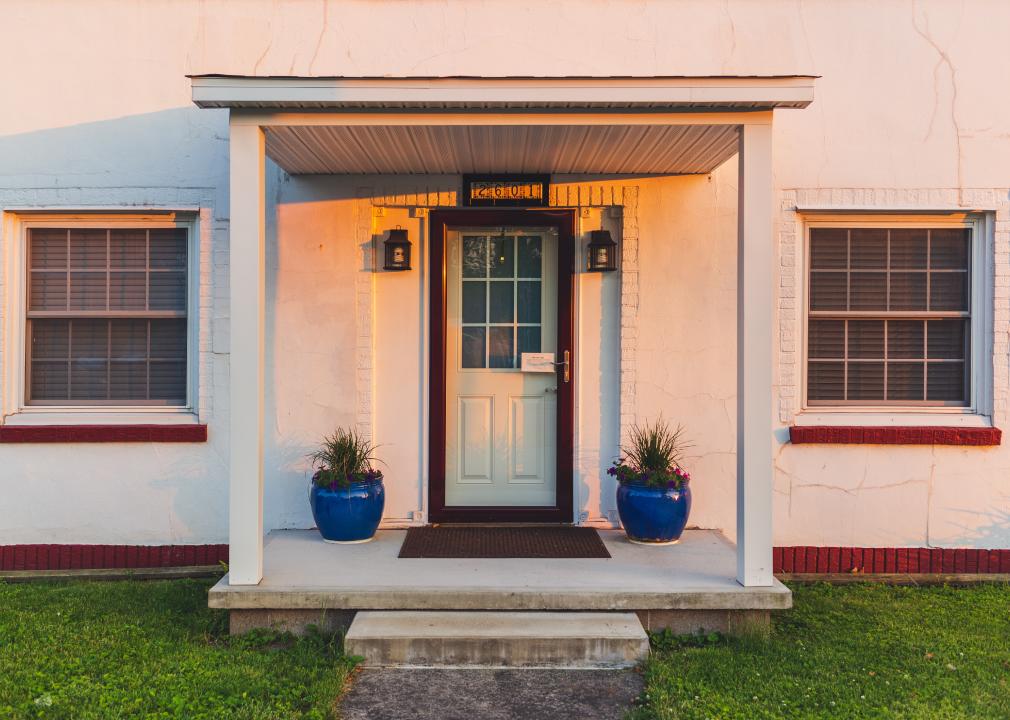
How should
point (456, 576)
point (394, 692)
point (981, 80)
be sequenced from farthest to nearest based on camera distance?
point (981, 80) < point (456, 576) < point (394, 692)

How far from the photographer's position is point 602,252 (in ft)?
19.8

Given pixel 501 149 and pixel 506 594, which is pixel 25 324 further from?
pixel 506 594

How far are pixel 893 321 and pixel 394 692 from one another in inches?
172

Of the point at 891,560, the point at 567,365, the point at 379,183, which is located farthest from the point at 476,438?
the point at 891,560

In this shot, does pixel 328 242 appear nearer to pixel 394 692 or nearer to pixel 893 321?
pixel 394 692

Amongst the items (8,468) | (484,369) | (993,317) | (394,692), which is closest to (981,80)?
(993,317)

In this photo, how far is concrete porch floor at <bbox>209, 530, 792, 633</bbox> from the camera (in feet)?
15.1

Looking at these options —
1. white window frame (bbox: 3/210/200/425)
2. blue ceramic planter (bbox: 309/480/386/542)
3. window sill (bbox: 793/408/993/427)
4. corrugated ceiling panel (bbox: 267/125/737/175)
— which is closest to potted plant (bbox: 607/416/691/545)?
window sill (bbox: 793/408/993/427)

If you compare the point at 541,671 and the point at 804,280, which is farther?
the point at 804,280

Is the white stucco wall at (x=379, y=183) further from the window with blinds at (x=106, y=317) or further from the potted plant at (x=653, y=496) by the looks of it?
the potted plant at (x=653, y=496)

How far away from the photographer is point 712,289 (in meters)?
6.08

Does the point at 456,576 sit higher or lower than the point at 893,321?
lower

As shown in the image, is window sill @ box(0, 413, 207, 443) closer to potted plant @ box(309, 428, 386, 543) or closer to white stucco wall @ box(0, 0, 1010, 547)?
white stucco wall @ box(0, 0, 1010, 547)

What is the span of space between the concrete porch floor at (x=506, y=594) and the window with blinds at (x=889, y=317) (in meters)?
1.96
